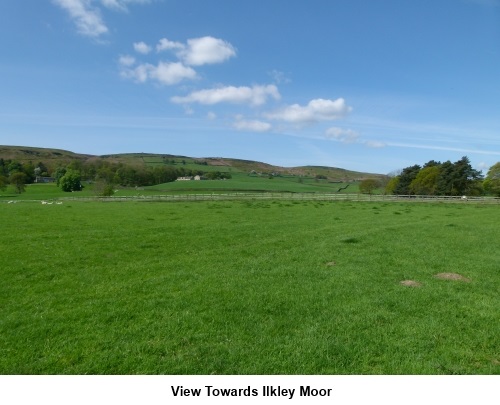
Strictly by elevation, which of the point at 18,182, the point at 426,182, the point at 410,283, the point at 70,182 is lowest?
the point at 18,182

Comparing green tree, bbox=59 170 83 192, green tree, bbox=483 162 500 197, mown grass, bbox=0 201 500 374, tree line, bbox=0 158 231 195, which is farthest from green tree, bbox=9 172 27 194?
green tree, bbox=483 162 500 197

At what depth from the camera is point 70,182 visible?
113 meters

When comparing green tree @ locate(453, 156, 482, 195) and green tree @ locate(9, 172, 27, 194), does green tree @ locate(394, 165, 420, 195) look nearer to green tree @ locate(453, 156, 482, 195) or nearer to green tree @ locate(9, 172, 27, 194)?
green tree @ locate(453, 156, 482, 195)

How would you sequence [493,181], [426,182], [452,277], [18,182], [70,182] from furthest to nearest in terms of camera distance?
1. [70,182]
2. [18,182]
3. [426,182]
4. [493,181]
5. [452,277]

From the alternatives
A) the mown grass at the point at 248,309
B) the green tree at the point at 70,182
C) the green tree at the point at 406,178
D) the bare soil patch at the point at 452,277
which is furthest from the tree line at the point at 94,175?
the bare soil patch at the point at 452,277

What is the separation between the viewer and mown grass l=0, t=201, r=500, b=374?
627 cm

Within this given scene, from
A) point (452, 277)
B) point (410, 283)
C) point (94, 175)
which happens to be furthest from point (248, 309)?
point (94, 175)

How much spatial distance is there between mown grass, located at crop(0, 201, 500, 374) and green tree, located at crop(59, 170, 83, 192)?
104575mm

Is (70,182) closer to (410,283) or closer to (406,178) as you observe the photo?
(406,178)

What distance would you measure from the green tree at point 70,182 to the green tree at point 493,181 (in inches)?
4274

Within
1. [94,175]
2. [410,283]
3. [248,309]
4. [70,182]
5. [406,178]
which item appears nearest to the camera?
[248,309]

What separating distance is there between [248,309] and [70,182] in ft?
385

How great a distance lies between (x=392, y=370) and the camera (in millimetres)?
6000
